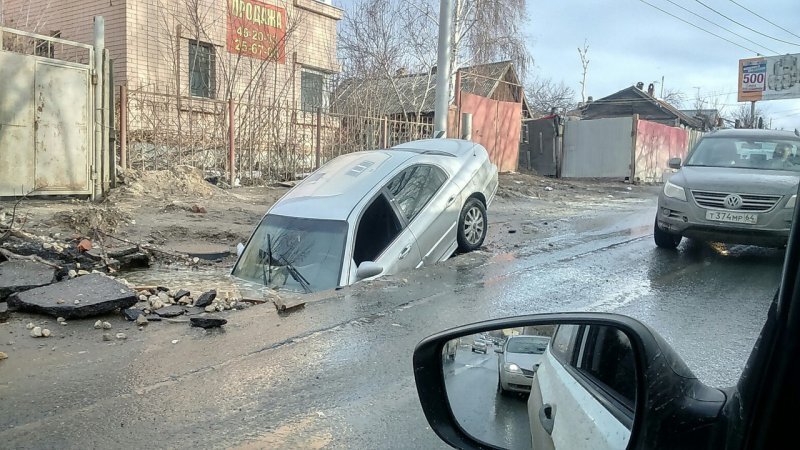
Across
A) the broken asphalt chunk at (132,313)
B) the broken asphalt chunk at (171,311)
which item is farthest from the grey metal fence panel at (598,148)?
the broken asphalt chunk at (132,313)

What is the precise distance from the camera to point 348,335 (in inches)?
197

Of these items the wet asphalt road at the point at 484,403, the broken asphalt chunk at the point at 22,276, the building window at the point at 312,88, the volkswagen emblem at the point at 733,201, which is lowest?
the broken asphalt chunk at the point at 22,276

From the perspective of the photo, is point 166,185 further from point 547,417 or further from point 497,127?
point 497,127

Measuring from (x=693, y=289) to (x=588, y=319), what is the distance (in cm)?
537

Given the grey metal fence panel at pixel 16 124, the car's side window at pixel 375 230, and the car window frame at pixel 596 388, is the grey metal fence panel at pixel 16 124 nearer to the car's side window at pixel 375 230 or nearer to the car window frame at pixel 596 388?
the car's side window at pixel 375 230

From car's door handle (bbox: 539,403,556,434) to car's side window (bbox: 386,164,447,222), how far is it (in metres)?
5.31

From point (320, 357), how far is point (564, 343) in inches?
126

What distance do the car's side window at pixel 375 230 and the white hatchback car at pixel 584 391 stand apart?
4.64 metres

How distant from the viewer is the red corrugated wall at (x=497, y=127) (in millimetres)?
19969

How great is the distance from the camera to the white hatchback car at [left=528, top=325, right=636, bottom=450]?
1.22 meters

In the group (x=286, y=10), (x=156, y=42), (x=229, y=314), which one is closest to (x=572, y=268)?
(x=229, y=314)

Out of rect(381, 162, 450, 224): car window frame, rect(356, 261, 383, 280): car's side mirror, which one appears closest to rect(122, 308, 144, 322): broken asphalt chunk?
rect(356, 261, 383, 280): car's side mirror

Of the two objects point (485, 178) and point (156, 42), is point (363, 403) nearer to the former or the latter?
point (485, 178)

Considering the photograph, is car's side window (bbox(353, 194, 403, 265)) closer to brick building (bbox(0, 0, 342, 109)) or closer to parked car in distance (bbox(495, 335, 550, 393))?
parked car in distance (bbox(495, 335, 550, 393))
